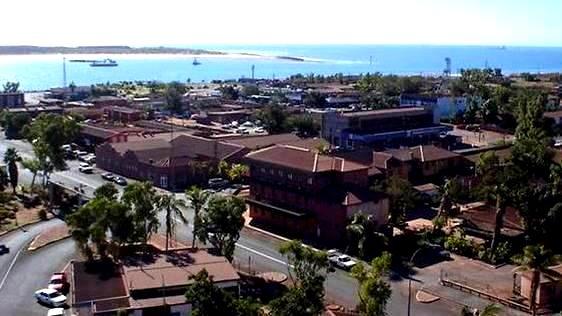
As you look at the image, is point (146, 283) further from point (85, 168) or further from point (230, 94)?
point (230, 94)

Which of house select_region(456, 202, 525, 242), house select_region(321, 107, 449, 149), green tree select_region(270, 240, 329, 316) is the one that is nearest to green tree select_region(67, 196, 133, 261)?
green tree select_region(270, 240, 329, 316)

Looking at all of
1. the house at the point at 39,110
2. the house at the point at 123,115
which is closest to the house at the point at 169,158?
the house at the point at 123,115

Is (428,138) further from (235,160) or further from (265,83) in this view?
(265,83)

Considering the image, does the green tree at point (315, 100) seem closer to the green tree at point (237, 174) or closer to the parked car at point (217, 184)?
the green tree at point (237, 174)

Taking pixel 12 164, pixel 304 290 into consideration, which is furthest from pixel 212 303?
pixel 12 164

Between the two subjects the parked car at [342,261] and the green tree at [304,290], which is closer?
the green tree at [304,290]

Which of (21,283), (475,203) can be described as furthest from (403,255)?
(21,283)

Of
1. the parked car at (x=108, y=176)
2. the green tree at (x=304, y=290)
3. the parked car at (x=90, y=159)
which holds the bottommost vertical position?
the parked car at (x=90, y=159)
